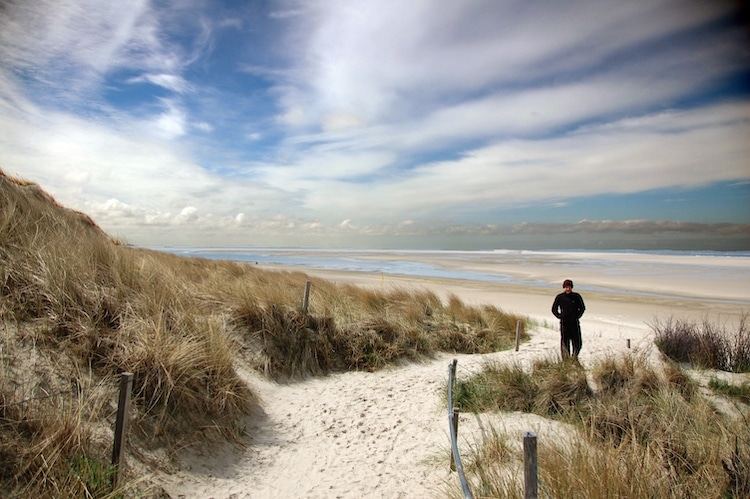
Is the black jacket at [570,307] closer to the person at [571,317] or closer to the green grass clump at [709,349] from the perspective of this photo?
the person at [571,317]

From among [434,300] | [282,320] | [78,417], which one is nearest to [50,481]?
[78,417]

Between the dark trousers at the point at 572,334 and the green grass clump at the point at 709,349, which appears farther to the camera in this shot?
the green grass clump at the point at 709,349

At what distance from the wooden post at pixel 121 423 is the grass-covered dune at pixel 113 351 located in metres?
0.12

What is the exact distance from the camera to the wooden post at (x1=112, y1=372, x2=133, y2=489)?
3.72 meters

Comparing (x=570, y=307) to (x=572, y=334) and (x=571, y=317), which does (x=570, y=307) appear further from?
(x=572, y=334)

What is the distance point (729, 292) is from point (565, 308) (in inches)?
913

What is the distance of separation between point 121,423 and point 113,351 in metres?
1.60

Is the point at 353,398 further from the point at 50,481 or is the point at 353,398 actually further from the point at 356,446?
the point at 50,481

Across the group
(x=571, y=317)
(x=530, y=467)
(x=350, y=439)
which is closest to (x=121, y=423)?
(x=350, y=439)

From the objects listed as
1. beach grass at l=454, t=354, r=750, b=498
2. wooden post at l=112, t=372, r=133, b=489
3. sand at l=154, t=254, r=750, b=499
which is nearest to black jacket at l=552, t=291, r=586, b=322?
sand at l=154, t=254, r=750, b=499

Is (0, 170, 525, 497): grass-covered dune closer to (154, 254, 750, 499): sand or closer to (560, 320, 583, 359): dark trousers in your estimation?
(154, 254, 750, 499): sand

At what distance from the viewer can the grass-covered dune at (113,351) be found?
362 cm

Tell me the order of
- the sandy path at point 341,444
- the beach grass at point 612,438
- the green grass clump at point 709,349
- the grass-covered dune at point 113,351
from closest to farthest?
the beach grass at point 612,438, the grass-covered dune at point 113,351, the sandy path at point 341,444, the green grass clump at point 709,349

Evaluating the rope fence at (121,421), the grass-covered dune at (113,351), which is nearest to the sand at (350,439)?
the grass-covered dune at (113,351)
